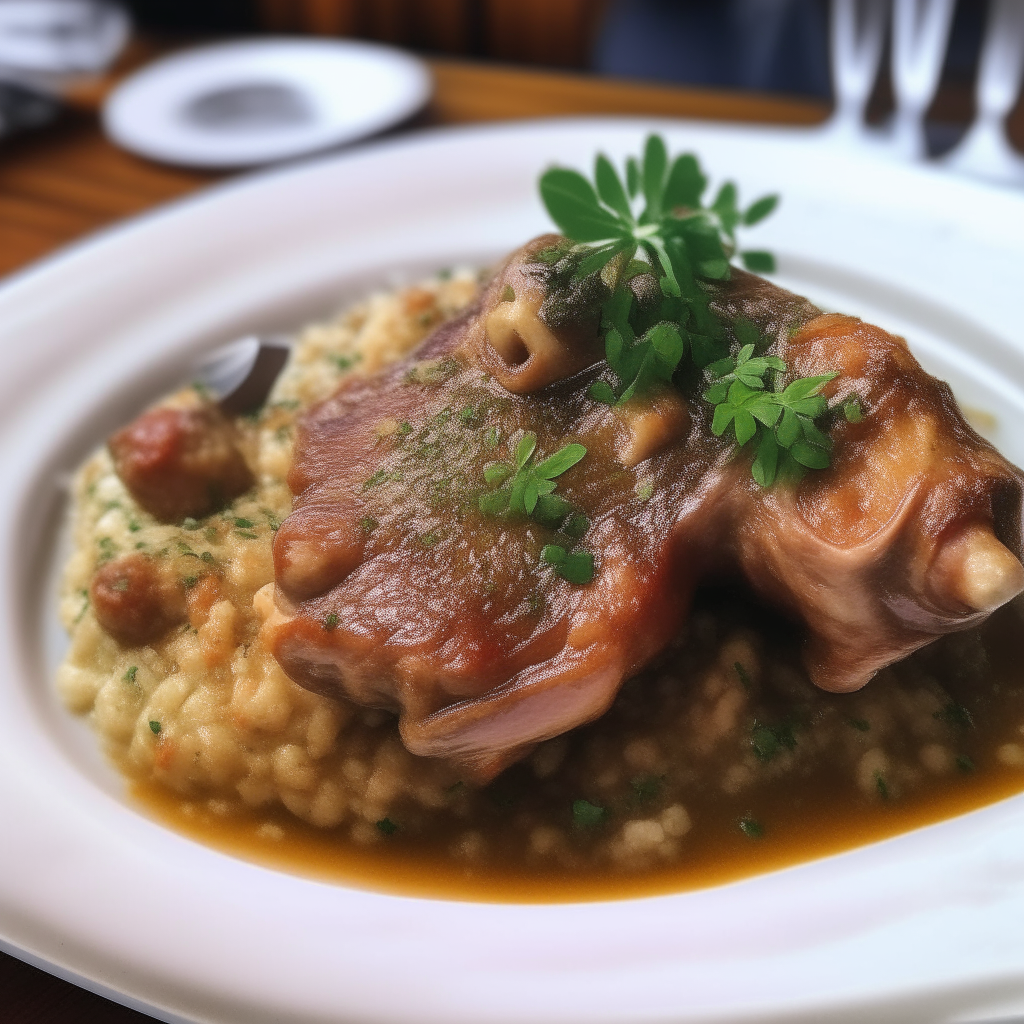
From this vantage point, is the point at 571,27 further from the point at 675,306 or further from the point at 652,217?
the point at 675,306

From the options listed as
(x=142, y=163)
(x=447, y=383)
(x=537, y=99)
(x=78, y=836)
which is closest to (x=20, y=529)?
(x=78, y=836)

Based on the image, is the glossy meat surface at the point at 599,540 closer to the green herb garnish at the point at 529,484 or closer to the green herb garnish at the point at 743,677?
the green herb garnish at the point at 529,484

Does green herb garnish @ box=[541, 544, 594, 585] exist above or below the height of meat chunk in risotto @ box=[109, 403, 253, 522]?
above

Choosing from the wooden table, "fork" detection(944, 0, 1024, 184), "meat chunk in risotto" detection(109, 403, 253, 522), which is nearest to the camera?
"meat chunk in risotto" detection(109, 403, 253, 522)

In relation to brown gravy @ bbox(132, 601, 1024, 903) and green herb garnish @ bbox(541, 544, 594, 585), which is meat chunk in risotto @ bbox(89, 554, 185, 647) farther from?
green herb garnish @ bbox(541, 544, 594, 585)

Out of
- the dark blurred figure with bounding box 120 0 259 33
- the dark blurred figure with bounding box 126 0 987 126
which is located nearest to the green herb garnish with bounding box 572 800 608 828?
the dark blurred figure with bounding box 126 0 987 126

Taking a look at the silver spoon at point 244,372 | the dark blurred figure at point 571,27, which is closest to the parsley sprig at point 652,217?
the silver spoon at point 244,372

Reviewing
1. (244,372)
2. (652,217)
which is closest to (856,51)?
(652,217)
